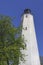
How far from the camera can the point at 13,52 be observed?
18.8 metres

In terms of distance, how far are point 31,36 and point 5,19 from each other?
37.2 feet

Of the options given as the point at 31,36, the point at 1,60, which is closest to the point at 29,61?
the point at 31,36

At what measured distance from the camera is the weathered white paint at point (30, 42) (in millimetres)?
28828

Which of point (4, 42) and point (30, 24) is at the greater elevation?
point (30, 24)

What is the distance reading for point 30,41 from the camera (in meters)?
30.4

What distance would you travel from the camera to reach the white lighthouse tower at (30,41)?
28.8 m

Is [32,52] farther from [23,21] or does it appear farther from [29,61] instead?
[23,21]

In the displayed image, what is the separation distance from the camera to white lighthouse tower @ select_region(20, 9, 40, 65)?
28.8 m

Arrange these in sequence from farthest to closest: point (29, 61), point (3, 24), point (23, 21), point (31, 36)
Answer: point (23, 21) → point (31, 36) → point (29, 61) → point (3, 24)

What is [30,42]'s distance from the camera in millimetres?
30281

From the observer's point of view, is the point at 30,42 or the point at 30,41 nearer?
the point at 30,42

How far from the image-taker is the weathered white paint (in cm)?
2883

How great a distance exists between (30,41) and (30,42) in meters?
0.19

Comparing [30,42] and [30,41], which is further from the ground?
[30,41]
